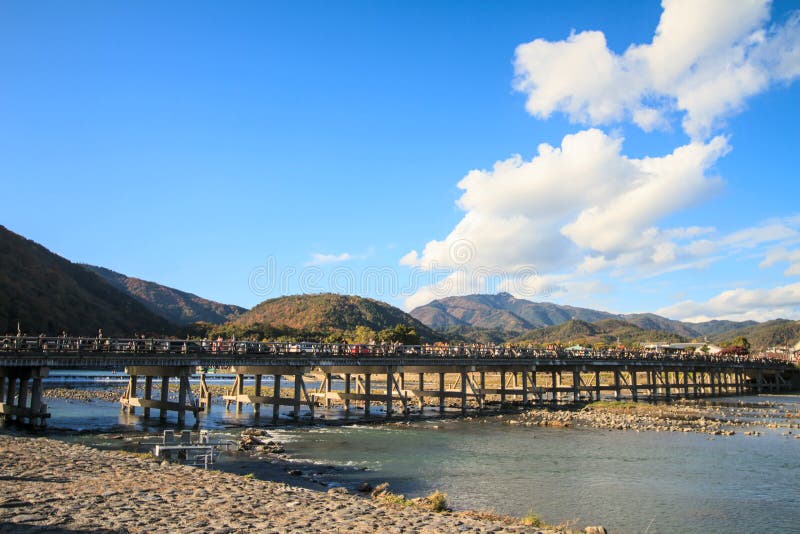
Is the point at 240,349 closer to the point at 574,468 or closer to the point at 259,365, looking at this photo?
the point at 259,365

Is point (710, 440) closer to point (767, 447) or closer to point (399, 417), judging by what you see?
point (767, 447)

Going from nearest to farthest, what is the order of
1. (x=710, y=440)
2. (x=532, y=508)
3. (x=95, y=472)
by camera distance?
(x=95, y=472), (x=532, y=508), (x=710, y=440)

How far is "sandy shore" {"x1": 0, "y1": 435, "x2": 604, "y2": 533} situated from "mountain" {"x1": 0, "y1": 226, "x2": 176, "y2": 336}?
106 m

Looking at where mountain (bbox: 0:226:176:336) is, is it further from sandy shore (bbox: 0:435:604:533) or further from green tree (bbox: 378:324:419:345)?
sandy shore (bbox: 0:435:604:533)

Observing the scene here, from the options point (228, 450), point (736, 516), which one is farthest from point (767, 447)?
point (228, 450)

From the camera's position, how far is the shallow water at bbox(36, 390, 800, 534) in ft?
59.6

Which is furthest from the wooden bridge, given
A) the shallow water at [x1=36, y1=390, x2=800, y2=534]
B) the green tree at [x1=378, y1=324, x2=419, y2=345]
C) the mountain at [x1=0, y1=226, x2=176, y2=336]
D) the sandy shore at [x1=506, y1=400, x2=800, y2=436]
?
the mountain at [x1=0, y1=226, x2=176, y2=336]

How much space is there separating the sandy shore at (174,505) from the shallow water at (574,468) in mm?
4530

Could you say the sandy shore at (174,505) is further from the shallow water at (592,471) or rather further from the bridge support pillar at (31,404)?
the bridge support pillar at (31,404)

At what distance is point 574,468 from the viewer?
25000 millimetres

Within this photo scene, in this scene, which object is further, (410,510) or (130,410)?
(130,410)

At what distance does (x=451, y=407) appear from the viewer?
184 ft

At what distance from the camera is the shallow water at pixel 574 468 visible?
18156 millimetres

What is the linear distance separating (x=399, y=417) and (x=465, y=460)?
18199mm
